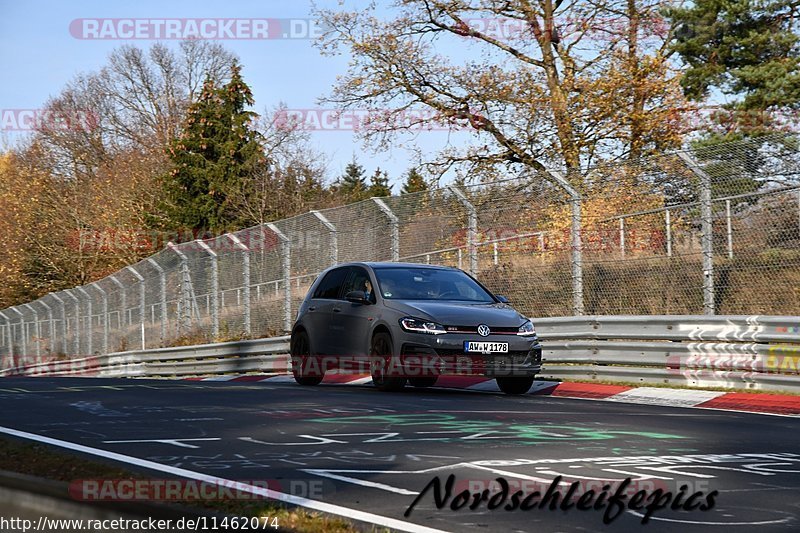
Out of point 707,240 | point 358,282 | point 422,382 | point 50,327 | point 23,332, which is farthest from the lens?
point 23,332

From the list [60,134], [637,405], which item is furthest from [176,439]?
[60,134]

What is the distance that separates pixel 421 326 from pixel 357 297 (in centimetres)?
139

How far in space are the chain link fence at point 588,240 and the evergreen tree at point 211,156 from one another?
98.7 feet

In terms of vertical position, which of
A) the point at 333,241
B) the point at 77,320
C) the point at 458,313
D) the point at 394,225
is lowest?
the point at 458,313

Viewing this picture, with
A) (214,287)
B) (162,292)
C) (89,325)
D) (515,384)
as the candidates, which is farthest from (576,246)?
(89,325)

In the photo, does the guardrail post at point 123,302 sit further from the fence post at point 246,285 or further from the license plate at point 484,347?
the license plate at point 484,347

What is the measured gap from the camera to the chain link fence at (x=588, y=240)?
44.7 ft

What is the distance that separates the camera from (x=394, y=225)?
19.4 m

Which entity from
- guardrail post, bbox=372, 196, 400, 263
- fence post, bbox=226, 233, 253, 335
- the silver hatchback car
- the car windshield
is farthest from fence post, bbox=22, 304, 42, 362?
the car windshield

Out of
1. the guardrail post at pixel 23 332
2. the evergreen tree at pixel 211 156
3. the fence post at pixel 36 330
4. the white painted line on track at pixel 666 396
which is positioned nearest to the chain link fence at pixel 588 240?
the white painted line on track at pixel 666 396

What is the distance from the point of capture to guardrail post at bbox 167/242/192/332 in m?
27.8

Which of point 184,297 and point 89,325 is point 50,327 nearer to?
point 89,325

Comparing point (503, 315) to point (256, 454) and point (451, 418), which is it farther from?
point (256, 454)

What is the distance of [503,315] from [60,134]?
179 ft
